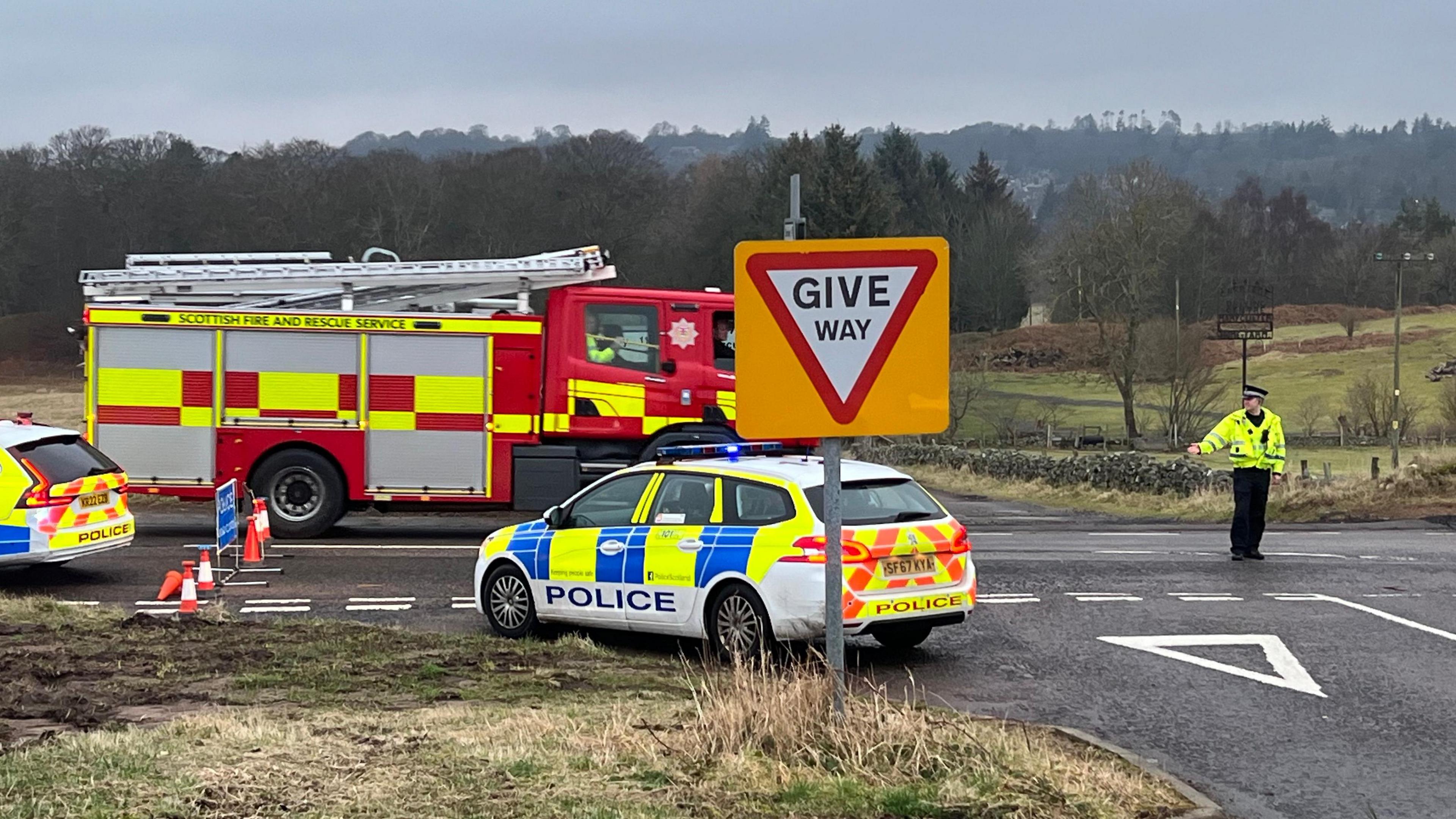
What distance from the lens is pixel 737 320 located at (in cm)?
635

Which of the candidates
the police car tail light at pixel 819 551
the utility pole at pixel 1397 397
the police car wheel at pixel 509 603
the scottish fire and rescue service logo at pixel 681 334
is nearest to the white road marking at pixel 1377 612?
the police car tail light at pixel 819 551

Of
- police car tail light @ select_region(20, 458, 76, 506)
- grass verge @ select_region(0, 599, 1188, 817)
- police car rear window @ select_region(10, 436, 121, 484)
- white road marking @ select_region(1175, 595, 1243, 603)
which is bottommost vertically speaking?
white road marking @ select_region(1175, 595, 1243, 603)

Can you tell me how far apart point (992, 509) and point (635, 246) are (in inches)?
1992

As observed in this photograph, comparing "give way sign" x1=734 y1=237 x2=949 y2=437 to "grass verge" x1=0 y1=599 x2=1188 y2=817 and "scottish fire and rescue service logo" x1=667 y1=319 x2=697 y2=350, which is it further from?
"scottish fire and rescue service logo" x1=667 y1=319 x2=697 y2=350

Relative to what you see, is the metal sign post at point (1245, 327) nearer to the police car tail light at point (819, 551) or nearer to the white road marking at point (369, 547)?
the white road marking at point (369, 547)

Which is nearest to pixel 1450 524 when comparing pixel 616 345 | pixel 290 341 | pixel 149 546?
pixel 616 345

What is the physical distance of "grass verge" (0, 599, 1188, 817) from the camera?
5.84 meters

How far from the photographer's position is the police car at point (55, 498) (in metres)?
13.3

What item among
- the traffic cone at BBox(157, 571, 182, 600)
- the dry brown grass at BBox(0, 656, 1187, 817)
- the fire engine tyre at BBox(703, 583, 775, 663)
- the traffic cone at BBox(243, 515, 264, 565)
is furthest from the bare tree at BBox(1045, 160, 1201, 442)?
the dry brown grass at BBox(0, 656, 1187, 817)

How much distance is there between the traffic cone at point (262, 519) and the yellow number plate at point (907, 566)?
26.3 feet

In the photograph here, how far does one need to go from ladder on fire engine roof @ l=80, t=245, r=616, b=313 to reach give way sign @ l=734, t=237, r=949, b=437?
12.0 metres

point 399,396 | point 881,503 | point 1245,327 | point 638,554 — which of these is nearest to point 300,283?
point 399,396

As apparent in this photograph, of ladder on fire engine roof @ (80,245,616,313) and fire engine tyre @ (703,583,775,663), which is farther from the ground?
ladder on fire engine roof @ (80,245,616,313)

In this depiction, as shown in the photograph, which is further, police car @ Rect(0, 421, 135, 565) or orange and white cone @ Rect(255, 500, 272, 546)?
orange and white cone @ Rect(255, 500, 272, 546)
